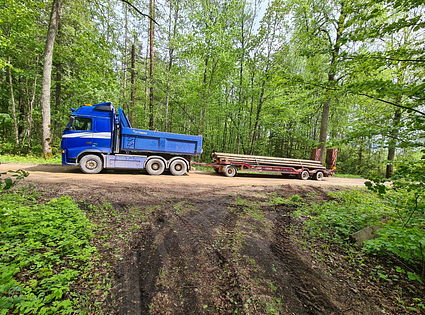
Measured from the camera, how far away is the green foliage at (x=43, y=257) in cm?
160

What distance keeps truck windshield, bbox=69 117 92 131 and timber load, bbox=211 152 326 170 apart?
6.84 m

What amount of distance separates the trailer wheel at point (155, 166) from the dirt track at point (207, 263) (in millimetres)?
4708

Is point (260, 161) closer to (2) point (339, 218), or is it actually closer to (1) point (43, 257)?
(2) point (339, 218)

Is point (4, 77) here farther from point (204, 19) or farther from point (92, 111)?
point (204, 19)

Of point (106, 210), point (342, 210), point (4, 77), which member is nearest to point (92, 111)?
point (106, 210)

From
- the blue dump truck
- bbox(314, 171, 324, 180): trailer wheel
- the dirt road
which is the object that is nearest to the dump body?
the blue dump truck

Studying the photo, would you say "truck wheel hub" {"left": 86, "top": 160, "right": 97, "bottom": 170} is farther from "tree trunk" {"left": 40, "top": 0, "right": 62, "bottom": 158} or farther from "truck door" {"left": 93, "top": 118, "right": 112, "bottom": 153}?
"tree trunk" {"left": 40, "top": 0, "right": 62, "bottom": 158}

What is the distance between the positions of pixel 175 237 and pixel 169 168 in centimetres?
679

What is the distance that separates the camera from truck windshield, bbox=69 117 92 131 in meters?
8.09

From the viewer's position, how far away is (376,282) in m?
2.34

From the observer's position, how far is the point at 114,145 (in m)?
8.70

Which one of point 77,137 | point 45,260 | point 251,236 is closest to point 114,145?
point 77,137

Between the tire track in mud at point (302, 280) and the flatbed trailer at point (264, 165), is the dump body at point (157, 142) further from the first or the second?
the tire track in mud at point (302, 280)

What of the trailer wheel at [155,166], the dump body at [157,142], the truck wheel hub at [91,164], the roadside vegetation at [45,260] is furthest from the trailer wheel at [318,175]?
the truck wheel hub at [91,164]
